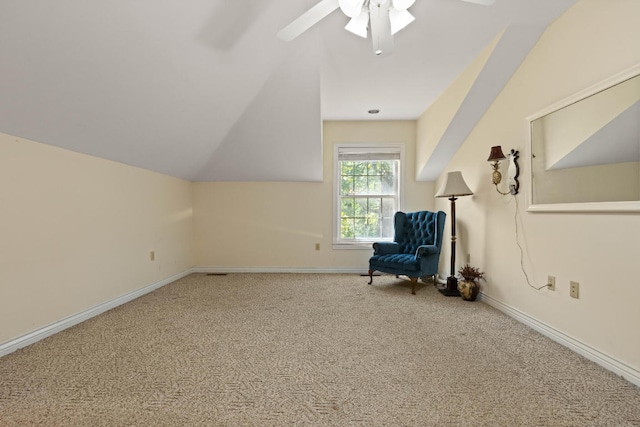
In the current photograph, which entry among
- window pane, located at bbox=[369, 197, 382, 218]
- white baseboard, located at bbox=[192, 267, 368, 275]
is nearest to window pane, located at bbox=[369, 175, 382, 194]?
window pane, located at bbox=[369, 197, 382, 218]

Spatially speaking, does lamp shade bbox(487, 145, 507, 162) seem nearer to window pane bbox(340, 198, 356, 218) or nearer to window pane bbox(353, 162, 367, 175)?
window pane bbox(353, 162, 367, 175)

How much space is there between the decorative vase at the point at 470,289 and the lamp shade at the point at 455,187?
36.9 inches

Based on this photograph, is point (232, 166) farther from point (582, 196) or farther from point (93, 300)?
point (582, 196)

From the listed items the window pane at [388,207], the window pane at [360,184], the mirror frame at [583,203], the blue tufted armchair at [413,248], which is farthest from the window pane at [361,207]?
the mirror frame at [583,203]

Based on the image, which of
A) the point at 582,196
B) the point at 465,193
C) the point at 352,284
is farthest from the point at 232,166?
the point at 582,196

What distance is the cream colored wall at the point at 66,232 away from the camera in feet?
6.32

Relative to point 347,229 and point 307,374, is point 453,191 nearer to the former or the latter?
point 347,229

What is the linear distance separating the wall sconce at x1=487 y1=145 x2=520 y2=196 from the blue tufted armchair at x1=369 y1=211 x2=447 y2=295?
0.82 meters

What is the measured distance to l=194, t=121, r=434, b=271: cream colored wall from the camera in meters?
4.42

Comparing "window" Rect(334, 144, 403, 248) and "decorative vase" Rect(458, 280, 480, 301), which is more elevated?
"window" Rect(334, 144, 403, 248)

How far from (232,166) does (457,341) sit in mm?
3409

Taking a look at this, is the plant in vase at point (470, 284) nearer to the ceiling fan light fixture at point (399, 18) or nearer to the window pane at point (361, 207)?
the window pane at point (361, 207)

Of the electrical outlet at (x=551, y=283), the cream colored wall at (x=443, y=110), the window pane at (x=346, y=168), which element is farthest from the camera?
the window pane at (x=346, y=168)

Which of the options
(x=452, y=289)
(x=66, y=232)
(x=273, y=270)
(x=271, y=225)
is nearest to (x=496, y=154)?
(x=452, y=289)
